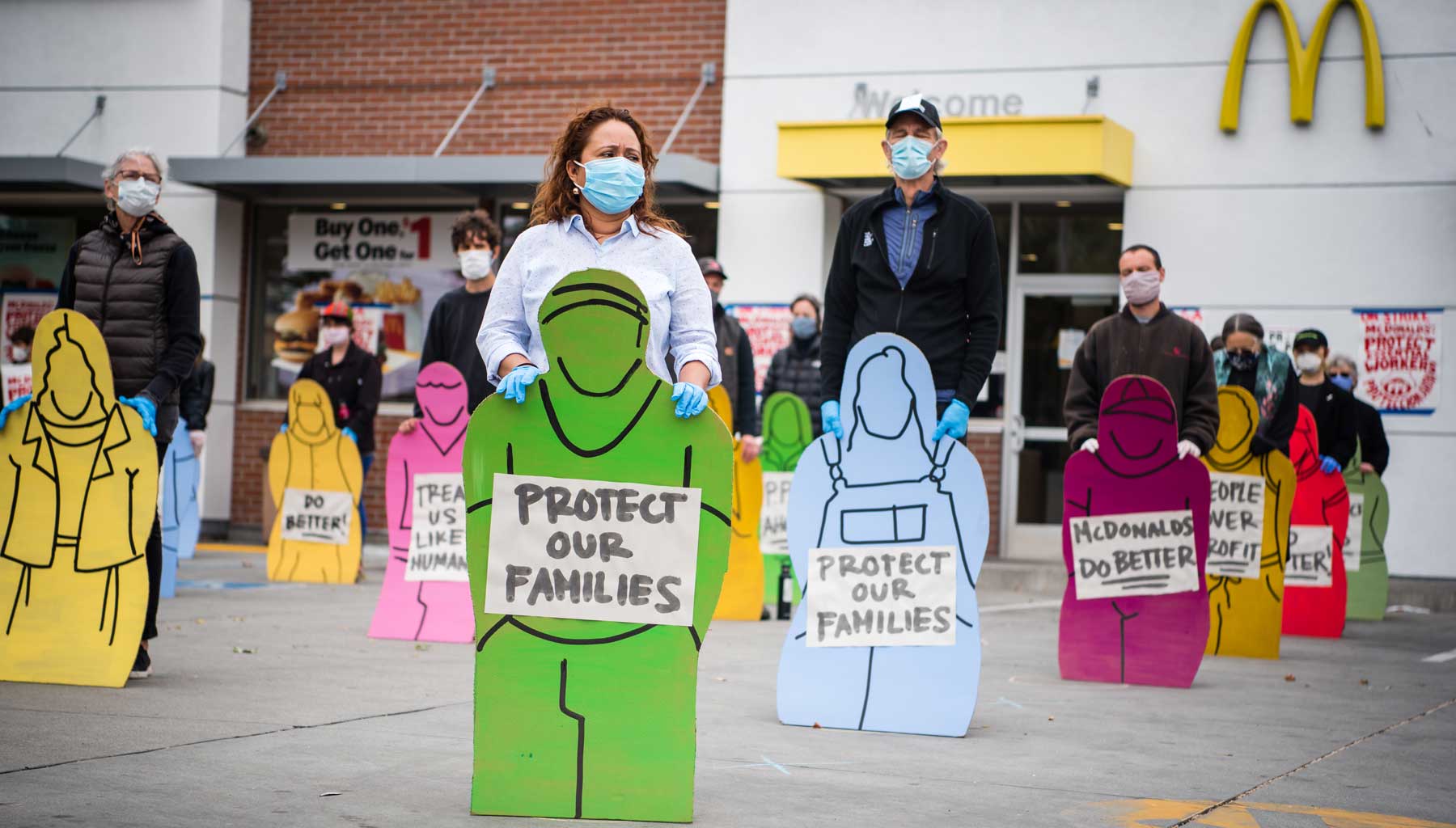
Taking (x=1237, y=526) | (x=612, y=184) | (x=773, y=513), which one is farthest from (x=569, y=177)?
(x=773, y=513)

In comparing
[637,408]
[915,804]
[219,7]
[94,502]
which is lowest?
[915,804]

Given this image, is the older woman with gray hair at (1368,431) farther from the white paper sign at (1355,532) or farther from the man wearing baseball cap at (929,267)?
the man wearing baseball cap at (929,267)

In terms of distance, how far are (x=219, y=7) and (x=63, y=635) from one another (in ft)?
39.5

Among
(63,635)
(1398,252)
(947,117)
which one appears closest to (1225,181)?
(1398,252)

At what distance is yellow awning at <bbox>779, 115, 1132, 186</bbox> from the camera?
13.8 m

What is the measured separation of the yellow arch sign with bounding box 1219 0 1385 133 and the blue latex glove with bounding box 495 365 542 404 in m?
11.3

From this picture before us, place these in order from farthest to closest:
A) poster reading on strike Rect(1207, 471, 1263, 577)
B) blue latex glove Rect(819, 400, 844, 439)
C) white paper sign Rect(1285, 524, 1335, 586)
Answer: white paper sign Rect(1285, 524, 1335, 586), poster reading on strike Rect(1207, 471, 1263, 577), blue latex glove Rect(819, 400, 844, 439)

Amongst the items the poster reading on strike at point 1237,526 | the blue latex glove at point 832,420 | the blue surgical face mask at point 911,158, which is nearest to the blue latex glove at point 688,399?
the blue latex glove at point 832,420

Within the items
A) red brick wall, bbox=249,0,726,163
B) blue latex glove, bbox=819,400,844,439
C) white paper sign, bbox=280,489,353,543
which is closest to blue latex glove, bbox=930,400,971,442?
blue latex glove, bbox=819,400,844,439

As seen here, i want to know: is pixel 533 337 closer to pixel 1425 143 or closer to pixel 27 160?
pixel 1425 143

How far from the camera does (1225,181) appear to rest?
14391 millimetres

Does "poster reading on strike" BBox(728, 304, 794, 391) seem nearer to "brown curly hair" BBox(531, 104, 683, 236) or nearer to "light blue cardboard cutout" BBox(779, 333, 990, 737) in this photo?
"light blue cardboard cutout" BBox(779, 333, 990, 737)

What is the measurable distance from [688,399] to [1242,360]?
21.2ft

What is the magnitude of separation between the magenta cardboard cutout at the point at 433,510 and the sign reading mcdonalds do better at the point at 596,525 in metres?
4.03
